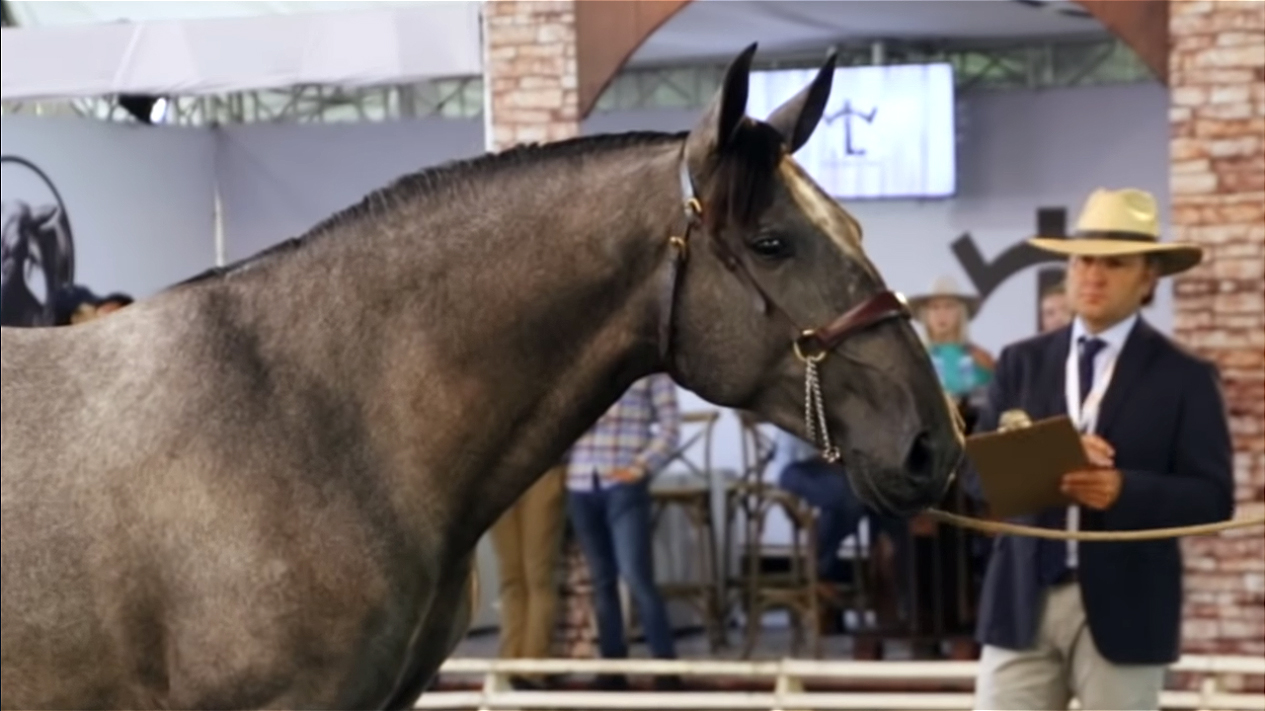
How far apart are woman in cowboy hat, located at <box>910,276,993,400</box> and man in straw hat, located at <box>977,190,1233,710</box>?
4633mm

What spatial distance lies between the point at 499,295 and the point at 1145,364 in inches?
85.2

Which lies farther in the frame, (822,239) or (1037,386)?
(1037,386)

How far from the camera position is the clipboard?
4.77m

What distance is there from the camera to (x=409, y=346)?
331cm

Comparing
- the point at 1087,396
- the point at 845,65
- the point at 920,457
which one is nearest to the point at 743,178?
the point at 920,457

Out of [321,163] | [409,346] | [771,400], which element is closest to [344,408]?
[409,346]

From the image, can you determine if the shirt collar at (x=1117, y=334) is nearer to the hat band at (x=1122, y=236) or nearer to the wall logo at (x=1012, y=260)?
the hat band at (x=1122, y=236)

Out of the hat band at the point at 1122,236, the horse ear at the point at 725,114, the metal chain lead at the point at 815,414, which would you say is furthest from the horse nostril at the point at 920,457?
the hat band at the point at 1122,236

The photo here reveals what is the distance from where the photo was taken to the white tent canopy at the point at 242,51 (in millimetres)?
Result: 8383

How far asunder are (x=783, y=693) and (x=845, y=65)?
17.7ft

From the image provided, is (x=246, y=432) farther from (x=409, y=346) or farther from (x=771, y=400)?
(x=771, y=400)

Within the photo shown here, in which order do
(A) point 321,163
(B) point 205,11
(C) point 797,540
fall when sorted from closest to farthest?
(B) point 205,11 < (C) point 797,540 < (A) point 321,163

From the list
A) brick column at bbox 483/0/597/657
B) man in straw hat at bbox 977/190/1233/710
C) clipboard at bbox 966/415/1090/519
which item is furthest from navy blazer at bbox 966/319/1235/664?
brick column at bbox 483/0/597/657

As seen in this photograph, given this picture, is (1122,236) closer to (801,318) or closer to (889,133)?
(801,318)
